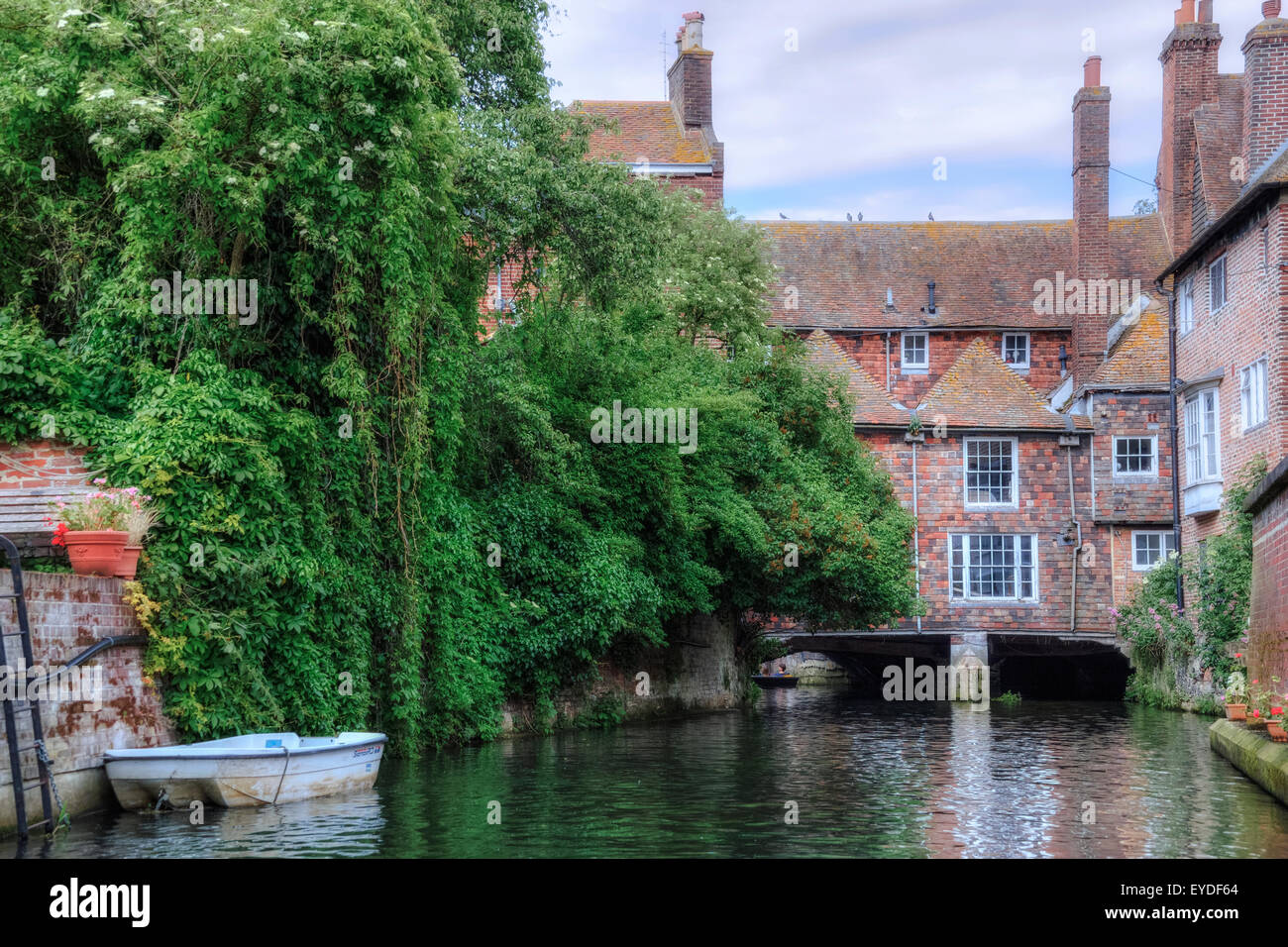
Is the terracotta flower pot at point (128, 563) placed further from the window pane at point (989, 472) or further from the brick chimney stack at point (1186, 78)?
the brick chimney stack at point (1186, 78)

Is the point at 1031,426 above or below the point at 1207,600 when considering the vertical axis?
above

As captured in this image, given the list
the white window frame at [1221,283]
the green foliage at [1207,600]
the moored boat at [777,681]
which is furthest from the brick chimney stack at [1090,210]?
the moored boat at [777,681]

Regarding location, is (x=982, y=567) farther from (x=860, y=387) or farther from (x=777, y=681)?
(x=777, y=681)

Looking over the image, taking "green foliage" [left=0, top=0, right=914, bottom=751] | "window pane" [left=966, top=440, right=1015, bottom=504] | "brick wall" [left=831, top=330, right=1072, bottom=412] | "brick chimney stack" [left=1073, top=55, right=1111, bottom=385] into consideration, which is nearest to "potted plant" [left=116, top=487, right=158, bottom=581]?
"green foliage" [left=0, top=0, right=914, bottom=751]

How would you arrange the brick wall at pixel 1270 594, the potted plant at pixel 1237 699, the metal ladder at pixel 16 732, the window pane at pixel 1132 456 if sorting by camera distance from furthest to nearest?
the window pane at pixel 1132 456 → the potted plant at pixel 1237 699 → the brick wall at pixel 1270 594 → the metal ladder at pixel 16 732

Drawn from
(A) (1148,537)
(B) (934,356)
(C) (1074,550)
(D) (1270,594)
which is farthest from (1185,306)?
(D) (1270,594)

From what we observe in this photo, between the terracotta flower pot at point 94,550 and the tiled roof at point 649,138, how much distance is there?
28.2m

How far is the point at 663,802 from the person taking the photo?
49.5 feet

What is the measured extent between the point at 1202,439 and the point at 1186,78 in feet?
39.9

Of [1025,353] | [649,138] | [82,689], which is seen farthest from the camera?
[1025,353]

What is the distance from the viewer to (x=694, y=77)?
1683 inches

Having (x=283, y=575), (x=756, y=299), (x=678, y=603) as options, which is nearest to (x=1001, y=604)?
(x=756, y=299)

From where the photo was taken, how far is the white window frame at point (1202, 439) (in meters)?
33.0
